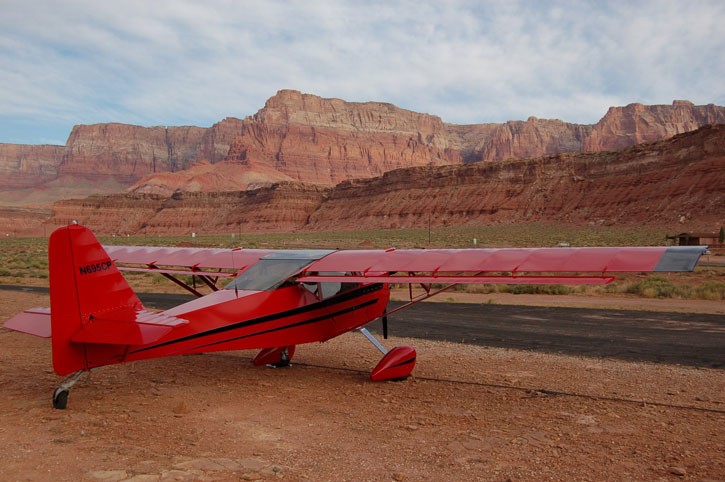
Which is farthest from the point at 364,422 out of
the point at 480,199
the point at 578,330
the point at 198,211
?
the point at 198,211

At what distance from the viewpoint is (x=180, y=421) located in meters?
6.39

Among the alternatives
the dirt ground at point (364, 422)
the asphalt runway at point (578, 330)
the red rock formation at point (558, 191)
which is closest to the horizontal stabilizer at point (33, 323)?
the dirt ground at point (364, 422)

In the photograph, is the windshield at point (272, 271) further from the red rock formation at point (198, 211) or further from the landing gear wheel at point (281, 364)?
the red rock formation at point (198, 211)

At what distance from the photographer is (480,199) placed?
105062mm

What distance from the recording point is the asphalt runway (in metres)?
10.8

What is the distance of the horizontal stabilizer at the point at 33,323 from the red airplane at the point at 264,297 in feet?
0.06

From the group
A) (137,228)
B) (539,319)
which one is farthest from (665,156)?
(137,228)

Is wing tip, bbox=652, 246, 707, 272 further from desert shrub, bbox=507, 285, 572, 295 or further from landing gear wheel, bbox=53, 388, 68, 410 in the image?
desert shrub, bbox=507, 285, 572, 295

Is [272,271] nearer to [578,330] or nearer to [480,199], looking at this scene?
[578,330]

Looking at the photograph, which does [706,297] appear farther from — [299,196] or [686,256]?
[299,196]

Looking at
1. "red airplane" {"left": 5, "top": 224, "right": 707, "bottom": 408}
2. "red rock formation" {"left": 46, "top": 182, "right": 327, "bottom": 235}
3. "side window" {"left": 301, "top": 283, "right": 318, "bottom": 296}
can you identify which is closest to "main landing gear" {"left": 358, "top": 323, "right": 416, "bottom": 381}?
"red airplane" {"left": 5, "top": 224, "right": 707, "bottom": 408}

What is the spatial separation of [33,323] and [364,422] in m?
4.66

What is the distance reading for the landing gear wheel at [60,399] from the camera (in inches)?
257

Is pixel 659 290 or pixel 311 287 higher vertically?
pixel 311 287
